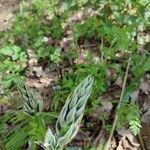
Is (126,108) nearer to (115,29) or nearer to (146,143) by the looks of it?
(146,143)

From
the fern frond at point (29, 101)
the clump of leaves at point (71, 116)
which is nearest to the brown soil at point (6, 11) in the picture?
the fern frond at point (29, 101)

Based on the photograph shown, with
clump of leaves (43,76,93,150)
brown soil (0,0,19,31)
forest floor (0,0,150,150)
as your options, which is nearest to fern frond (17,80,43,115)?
clump of leaves (43,76,93,150)

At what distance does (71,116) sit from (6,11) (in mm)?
2427

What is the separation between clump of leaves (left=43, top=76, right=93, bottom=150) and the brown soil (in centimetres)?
220

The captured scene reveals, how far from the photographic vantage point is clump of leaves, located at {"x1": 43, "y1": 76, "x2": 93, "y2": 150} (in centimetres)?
170

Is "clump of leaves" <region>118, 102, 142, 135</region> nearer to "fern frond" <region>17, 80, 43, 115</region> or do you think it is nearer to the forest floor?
the forest floor

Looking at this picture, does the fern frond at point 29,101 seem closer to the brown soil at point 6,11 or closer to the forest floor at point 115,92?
the forest floor at point 115,92

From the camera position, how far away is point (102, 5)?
379 centimetres

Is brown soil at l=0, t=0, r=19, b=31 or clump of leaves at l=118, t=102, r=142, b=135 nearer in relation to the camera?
clump of leaves at l=118, t=102, r=142, b=135

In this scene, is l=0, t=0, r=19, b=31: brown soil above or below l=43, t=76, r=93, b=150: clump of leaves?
above

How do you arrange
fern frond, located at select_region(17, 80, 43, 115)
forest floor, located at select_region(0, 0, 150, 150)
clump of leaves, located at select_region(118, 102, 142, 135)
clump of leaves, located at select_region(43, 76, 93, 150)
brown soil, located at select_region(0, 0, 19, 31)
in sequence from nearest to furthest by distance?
clump of leaves, located at select_region(43, 76, 93, 150), fern frond, located at select_region(17, 80, 43, 115), clump of leaves, located at select_region(118, 102, 142, 135), forest floor, located at select_region(0, 0, 150, 150), brown soil, located at select_region(0, 0, 19, 31)

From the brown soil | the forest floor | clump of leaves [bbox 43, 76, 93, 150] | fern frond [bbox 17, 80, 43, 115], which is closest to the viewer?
clump of leaves [bbox 43, 76, 93, 150]

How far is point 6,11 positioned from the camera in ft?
12.8

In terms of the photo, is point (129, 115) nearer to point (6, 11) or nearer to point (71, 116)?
point (71, 116)
